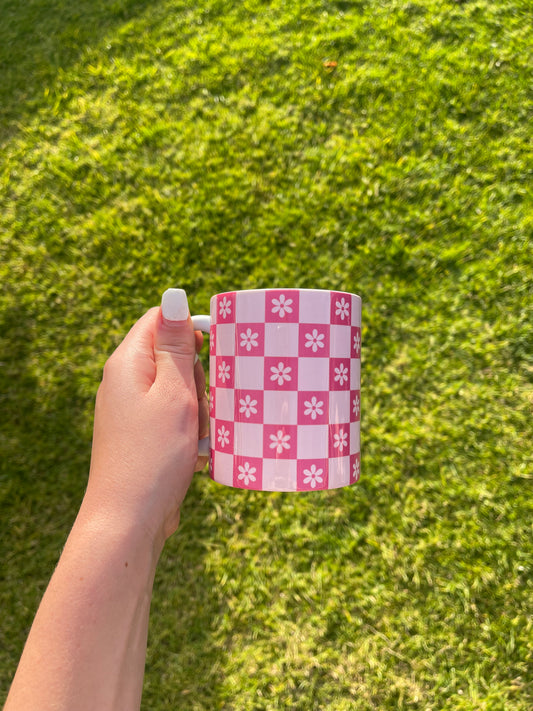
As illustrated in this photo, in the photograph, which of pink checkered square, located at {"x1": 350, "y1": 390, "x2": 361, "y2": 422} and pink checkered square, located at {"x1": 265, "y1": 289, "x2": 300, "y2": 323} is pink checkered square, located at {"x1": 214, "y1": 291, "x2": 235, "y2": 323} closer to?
pink checkered square, located at {"x1": 265, "y1": 289, "x2": 300, "y2": 323}

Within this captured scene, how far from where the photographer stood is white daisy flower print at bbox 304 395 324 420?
Result: 2.80ft

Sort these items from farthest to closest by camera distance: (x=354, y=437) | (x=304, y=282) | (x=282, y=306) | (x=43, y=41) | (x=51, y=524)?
(x=43, y=41) → (x=304, y=282) → (x=51, y=524) → (x=354, y=437) → (x=282, y=306)

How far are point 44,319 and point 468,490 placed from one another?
61.4 inches

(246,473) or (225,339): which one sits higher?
(225,339)

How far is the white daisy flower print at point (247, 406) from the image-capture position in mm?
862

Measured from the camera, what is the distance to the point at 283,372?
844mm

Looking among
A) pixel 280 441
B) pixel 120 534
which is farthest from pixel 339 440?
pixel 120 534

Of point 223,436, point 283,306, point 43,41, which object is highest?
point 43,41

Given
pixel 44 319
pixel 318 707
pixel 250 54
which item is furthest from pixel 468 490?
pixel 250 54

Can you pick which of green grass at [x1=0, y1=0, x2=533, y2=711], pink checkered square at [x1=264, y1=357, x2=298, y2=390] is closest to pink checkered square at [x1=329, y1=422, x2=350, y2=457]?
pink checkered square at [x1=264, y1=357, x2=298, y2=390]

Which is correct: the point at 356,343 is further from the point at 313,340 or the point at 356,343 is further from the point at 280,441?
the point at 280,441

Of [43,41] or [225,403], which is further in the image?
[43,41]

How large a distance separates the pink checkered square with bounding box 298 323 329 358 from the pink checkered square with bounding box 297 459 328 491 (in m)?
0.18

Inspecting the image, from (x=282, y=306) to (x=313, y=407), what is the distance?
0.59ft
